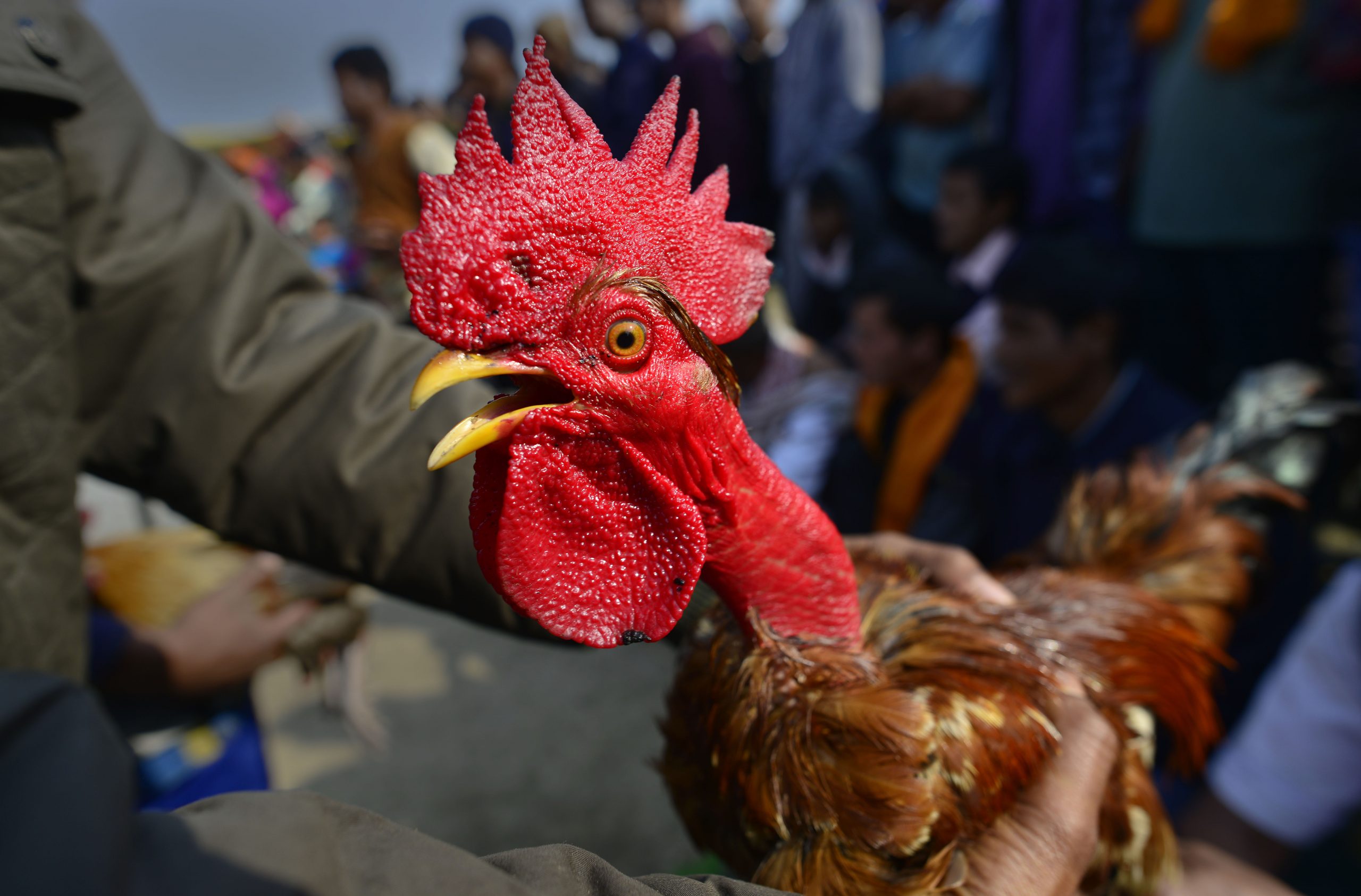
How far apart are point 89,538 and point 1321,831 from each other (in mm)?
4837

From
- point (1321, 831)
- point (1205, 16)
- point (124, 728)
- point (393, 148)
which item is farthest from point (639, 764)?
point (393, 148)

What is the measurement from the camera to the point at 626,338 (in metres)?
0.92

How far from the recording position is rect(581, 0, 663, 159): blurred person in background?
4.86m

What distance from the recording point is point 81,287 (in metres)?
1.35

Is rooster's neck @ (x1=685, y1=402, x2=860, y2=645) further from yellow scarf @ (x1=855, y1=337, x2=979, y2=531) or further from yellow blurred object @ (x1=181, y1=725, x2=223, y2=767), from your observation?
yellow scarf @ (x1=855, y1=337, x2=979, y2=531)

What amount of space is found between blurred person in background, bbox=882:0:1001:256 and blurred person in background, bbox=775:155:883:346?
1.02 ft

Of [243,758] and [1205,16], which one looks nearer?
[243,758]

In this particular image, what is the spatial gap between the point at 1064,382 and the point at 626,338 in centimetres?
254

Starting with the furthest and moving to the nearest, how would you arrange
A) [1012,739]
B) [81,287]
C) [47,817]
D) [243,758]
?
[243,758] → [81,287] → [1012,739] → [47,817]

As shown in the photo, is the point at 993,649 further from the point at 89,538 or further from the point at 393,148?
the point at 393,148

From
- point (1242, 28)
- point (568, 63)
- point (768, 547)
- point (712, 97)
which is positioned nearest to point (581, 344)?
point (768, 547)

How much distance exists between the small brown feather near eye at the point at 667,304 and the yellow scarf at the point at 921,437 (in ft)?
7.44

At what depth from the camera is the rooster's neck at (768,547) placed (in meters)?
1.04

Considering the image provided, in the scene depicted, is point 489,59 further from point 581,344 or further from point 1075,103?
point 581,344
